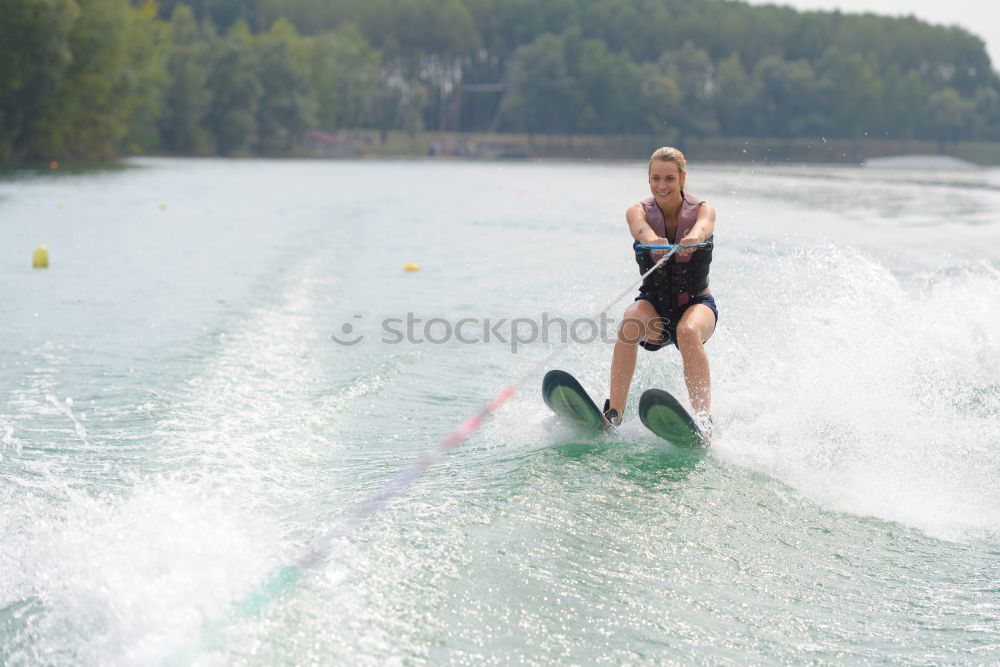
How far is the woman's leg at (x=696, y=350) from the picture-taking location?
5164 millimetres

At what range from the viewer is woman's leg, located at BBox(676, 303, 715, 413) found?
5.16 m

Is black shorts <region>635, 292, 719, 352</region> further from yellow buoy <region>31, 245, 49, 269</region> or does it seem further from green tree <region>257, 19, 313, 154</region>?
green tree <region>257, 19, 313, 154</region>

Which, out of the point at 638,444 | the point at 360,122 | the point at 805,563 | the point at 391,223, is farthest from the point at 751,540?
the point at 360,122

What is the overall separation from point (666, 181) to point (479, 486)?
171cm

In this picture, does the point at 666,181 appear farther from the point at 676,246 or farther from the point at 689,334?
the point at 689,334

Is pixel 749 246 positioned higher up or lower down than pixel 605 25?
lower down

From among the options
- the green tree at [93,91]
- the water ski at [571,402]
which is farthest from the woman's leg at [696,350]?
the green tree at [93,91]

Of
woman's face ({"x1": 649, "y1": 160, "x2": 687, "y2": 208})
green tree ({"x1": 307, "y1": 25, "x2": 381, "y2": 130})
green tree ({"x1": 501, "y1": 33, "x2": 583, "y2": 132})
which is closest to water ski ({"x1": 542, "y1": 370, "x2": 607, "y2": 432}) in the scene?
woman's face ({"x1": 649, "y1": 160, "x2": 687, "y2": 208})

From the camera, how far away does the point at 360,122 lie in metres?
81.2

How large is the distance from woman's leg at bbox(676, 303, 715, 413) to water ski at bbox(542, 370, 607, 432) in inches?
19.9

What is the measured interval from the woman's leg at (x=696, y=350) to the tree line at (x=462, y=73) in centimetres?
3544

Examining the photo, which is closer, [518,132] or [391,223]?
[391,223]

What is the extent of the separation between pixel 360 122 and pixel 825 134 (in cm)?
4181

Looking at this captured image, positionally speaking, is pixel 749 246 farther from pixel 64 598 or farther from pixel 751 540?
pixel 64 598
